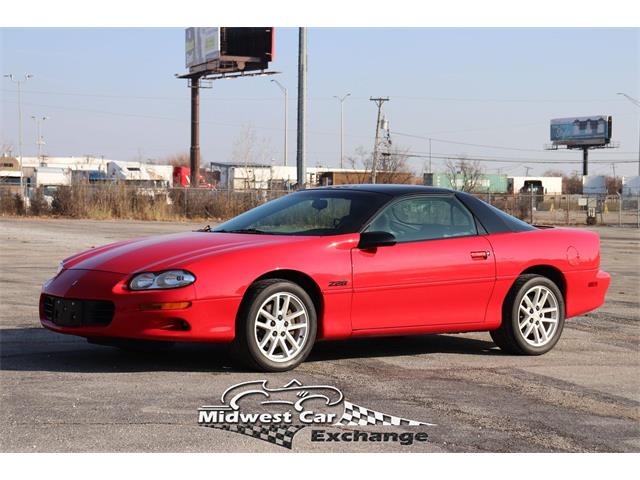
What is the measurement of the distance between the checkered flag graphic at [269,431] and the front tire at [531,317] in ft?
10.8

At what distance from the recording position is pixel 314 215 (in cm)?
825

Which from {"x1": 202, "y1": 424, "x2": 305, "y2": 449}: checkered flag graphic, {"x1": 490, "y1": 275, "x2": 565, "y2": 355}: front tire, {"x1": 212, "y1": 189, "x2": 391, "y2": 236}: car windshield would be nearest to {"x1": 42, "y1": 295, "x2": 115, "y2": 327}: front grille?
{"x1": 212, "y1": 189, "x2": 391, "y2": 236}: car windshield

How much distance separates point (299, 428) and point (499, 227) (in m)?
3.61

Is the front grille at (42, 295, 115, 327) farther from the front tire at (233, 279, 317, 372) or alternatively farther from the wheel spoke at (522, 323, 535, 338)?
the wheel spoke at (522, 323, 535, 338)

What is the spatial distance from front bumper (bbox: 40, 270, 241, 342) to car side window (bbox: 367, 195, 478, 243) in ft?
4.95

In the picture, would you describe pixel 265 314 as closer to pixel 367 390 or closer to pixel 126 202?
pixel 367 390

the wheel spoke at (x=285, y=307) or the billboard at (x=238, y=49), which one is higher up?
the billboard at (x=238, y=49)

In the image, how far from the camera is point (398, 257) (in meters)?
7.94

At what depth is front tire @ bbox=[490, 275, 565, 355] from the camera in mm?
8562

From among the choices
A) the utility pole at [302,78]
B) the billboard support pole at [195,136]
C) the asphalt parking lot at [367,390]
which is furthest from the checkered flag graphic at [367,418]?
the billboard support pole at [195,136]

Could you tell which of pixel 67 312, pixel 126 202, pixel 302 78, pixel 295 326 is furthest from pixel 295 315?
pixel 126 202

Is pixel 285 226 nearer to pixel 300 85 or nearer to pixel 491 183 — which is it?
pixel 300 85

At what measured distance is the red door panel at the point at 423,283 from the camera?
779cm

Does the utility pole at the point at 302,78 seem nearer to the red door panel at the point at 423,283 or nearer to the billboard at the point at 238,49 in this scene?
the red door panel at the point at 423,283
